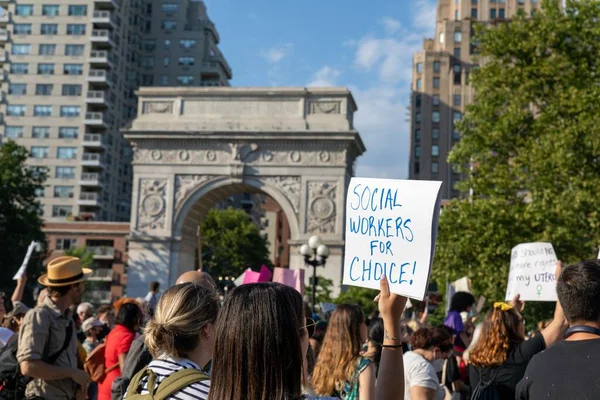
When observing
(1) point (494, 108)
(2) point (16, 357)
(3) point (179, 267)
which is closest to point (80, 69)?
(3) point (179, 267)

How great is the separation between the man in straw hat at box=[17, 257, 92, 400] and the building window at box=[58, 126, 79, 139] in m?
65.1

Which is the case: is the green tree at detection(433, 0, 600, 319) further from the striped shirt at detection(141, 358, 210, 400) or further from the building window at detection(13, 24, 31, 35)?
the building window at detection(13, 24, 31, 35)

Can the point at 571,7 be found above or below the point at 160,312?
above

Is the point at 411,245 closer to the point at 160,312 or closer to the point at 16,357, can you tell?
the point at 160,312

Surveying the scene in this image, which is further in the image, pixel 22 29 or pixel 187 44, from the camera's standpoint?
pixel 187 44

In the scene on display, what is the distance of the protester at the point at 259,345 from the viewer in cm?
253

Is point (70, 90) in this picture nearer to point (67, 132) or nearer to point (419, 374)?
point (67, 132)

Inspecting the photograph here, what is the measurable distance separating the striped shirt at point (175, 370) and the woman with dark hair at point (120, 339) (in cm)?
329

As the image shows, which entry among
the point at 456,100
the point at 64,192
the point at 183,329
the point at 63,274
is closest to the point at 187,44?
the point at 64,192

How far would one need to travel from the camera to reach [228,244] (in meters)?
69.4

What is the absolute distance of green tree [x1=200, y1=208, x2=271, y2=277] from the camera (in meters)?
68.4

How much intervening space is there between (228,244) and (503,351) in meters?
64.6

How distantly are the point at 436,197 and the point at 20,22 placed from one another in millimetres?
73380

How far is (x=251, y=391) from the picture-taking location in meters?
2.53
